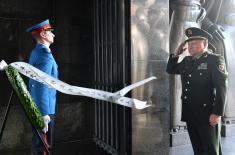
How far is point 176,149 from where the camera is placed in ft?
19.3

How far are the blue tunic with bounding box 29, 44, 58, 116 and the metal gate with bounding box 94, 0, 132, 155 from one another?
1.22 metres

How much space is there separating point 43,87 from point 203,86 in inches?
87.8

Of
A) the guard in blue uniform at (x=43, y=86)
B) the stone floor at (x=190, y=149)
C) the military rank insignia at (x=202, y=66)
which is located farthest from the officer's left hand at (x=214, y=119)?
the guard in blue uniform at (x=43, y=86)

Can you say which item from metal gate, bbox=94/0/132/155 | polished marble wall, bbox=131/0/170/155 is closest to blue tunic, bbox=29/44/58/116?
metal gate, bbox=94/0/132/155

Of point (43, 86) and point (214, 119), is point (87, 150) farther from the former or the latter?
point (214, 119)

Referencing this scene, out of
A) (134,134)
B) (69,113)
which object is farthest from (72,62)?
(134,134)

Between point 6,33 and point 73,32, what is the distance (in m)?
1.27

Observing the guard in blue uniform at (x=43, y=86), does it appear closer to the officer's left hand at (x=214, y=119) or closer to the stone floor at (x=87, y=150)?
the stone floor at (x=87, y=150)

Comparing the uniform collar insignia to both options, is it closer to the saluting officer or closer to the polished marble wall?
the saluting officer

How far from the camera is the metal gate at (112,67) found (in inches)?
190

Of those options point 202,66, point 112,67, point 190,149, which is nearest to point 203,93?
point 202,66

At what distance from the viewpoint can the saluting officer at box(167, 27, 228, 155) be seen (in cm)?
396

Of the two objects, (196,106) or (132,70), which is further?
(132,70)

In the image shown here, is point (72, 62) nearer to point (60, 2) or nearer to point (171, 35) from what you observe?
point (60, 2)
